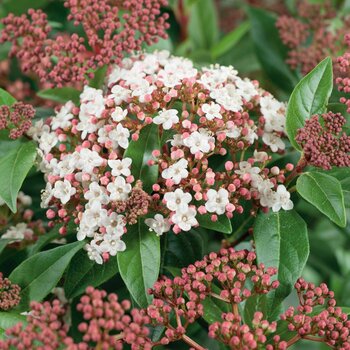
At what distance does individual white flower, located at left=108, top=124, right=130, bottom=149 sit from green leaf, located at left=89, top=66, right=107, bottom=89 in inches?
9.2

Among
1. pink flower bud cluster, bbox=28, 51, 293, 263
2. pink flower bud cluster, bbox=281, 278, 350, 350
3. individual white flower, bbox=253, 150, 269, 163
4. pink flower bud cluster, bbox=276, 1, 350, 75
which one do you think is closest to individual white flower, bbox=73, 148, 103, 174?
pink flower bud cluster, bbox=28, 51, 293, 263

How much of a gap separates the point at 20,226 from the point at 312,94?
2.33 feet

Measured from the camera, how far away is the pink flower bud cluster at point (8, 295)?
49.0 inches

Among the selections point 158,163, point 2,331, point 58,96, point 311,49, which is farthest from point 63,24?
point 2,331

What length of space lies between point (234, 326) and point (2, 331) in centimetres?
42

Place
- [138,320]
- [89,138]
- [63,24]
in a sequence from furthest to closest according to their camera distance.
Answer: [63,24] < [89,138] < [138,320]

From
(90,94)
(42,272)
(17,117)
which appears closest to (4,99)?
(17,117)

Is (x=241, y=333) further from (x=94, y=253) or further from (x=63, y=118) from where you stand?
(x=63, y=118)

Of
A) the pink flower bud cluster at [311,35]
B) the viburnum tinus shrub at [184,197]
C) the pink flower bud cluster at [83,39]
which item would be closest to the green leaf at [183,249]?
the viburnum tinus shrub at [184,197]

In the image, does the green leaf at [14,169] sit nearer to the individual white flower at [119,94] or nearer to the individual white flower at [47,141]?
the individual white flower at [47,141]

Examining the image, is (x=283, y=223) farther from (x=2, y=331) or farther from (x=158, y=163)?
(x=2, y=331)

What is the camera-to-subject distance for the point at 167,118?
126 centimetres

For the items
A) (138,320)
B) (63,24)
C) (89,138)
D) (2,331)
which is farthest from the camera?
(63,24)

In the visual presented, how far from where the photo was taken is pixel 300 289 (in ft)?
4.07
